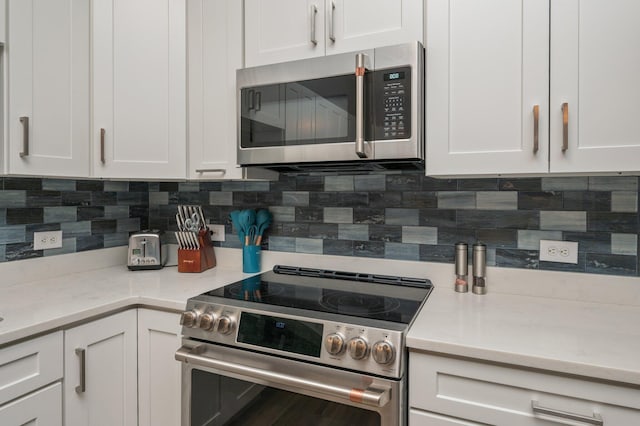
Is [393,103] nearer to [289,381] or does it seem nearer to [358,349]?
[358,349]

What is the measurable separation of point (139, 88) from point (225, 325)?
114cm

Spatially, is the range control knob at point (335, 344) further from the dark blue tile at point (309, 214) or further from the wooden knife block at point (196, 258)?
the wooden knife block at point (196, 258)

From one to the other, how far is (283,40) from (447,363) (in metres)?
1.35

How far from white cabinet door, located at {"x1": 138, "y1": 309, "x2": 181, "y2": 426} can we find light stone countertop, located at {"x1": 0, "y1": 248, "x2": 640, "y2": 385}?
74mm

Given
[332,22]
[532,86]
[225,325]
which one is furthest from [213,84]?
[532,86]

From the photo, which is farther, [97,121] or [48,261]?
[48,261]

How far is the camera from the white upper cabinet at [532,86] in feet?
3.69

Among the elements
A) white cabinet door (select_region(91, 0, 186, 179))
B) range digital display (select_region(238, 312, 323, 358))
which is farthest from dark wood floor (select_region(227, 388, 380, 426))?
white cabinet door (select_region(91, 0, 186, 179))

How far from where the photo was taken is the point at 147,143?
1742 millimetres

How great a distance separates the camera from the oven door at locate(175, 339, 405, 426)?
3.56 ft

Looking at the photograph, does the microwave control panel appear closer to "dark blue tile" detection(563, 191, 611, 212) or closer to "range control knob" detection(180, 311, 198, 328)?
"dark blue tile" detection(563, 191, 611, 212)

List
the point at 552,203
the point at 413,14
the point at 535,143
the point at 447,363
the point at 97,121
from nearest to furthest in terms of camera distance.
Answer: the point at 447,363 → the point at 535,143 → the point at 413,14 → the point at 552,203 → the point at 97,121

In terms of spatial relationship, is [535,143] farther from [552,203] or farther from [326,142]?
[326,142]

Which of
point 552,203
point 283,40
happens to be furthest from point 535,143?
point 283,40
